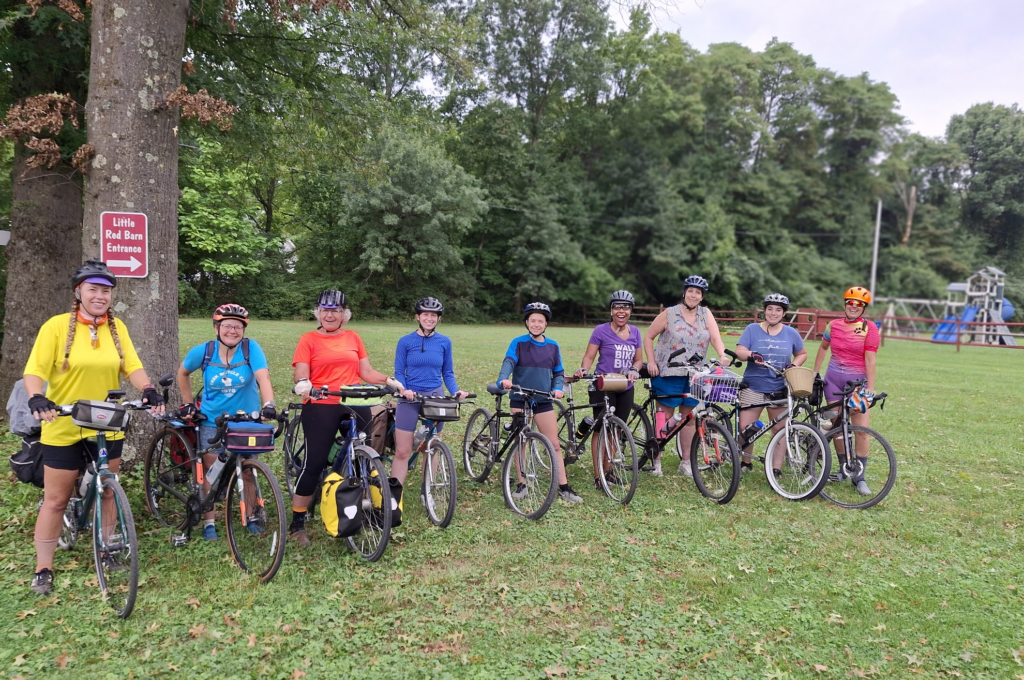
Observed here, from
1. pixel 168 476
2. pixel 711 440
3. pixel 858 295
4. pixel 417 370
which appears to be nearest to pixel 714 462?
pixel 711 440

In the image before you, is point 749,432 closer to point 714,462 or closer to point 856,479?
point 714,462

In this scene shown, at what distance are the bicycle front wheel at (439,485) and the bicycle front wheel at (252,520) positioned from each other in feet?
4.07

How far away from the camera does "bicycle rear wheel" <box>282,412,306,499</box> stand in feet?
18.7

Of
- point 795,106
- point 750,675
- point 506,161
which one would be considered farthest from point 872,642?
point 795,106

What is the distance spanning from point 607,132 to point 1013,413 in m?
36.1

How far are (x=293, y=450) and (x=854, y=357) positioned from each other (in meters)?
5.47

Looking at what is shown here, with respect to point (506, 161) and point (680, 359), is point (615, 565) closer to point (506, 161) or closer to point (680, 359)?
point (680, 359)

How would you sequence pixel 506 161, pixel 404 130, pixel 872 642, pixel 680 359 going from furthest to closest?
pixel 506 161 < pixel 404 130 < pixel 680 359 < pixel 872 642

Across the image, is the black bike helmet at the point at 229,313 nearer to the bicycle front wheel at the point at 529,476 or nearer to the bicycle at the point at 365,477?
the bicycle at the point at 365,477

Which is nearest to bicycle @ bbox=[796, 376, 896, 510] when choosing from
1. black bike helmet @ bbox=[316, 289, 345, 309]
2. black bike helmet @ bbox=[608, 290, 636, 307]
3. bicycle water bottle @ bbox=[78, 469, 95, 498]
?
black bike helmet @ bbox=[608, 290, 636, 307]

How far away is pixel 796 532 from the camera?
527cm

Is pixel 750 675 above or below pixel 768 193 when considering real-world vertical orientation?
below

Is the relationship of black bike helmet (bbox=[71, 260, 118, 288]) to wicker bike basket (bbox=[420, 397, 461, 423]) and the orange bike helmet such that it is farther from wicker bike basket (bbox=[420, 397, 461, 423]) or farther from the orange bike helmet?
the orange bike helmet

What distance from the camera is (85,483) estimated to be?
13.1 feet
